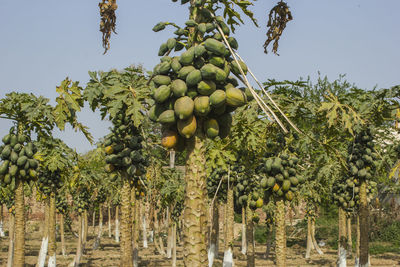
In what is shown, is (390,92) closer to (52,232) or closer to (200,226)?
(200,226)

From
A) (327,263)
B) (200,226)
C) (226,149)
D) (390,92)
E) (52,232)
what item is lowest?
(327,263)

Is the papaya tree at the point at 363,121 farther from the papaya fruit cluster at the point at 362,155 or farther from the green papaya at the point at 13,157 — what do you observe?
the green papaya at the point at 13,157

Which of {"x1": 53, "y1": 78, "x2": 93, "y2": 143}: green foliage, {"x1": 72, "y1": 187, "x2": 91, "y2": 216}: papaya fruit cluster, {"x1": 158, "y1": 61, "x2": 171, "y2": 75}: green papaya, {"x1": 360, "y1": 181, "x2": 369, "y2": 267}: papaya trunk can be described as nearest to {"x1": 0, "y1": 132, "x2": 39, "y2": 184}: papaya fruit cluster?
{"x1": 53, "y1": 78, "x2": 93, "y2": 143}: green foliage

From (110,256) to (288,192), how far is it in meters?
17.0

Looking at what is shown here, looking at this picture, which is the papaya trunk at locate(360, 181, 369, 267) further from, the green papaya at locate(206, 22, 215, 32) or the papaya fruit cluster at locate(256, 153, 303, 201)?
the green papaya at locate(206, 22, 215, 32)

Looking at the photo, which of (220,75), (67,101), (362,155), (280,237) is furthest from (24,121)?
(362,155)

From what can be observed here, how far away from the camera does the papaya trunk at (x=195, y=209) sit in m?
2.90

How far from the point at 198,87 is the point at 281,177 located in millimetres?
4155

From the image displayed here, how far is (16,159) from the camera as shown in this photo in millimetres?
8062

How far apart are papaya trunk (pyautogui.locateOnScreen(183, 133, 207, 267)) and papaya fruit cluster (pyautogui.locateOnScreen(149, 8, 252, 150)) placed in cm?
17

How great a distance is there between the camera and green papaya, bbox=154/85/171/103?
3045 millimetres

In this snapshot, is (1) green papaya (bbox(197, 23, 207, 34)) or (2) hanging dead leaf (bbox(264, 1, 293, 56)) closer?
(1) green papaya (bbox(197, 23, 207, 34))

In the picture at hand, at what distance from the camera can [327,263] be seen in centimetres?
1941

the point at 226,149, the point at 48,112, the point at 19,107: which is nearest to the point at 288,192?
the point at 226,149
